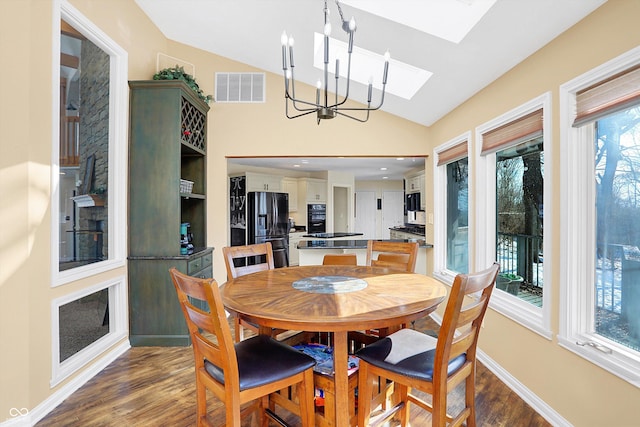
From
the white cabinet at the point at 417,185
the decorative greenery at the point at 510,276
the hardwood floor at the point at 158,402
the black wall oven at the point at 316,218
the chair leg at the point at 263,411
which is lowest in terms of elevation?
the hardwood floor at the point at 158,402

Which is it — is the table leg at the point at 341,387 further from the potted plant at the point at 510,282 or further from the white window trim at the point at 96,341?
the white window trim at the point at 96,341

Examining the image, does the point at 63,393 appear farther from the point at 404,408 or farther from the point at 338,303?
the point at 404,408

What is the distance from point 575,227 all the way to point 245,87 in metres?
3.54

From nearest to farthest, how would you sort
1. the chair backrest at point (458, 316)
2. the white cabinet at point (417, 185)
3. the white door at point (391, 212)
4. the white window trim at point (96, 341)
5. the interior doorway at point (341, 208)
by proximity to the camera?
the chair backrest at point (458, 316) < the white window trim at point (96, 341) < the white cabinet at point (417, 185) < the interior doorway at point (341, 208) < the white door at point (391, 212)

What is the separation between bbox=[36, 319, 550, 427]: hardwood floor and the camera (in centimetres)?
191

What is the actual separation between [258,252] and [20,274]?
4.64 feet

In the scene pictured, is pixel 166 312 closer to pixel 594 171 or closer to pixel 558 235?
pixel 558 235

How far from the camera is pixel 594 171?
1.76 metres

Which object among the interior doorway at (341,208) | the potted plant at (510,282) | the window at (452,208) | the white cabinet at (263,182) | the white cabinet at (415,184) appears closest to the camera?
the potted plant at (510,282)

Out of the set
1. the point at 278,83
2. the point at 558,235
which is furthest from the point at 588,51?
the point at 278,83

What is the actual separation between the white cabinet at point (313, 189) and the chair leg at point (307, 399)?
225 inches

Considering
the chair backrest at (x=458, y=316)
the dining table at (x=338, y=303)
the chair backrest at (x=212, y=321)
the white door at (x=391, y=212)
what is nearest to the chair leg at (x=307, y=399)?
the dining table at (x=338, y=303)

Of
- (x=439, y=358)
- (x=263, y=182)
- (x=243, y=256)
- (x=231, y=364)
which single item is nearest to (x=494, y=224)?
(x=439, y=358)

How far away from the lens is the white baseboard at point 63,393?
1839mm
